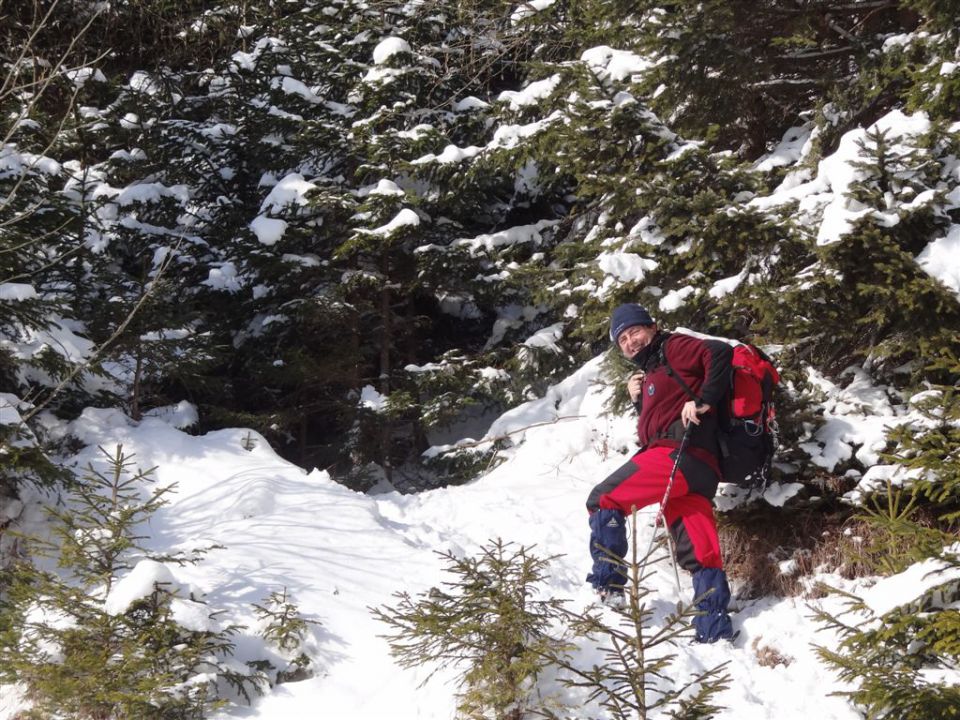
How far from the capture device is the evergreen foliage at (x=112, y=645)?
370 centimetres

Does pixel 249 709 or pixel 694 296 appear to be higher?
pixel 694 296

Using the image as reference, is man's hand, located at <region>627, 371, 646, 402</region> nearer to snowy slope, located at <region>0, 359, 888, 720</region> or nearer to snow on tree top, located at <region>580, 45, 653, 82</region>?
snowy slope, located at <region>0, 359, 888, 720</region>

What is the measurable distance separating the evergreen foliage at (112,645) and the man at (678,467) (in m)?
2.38

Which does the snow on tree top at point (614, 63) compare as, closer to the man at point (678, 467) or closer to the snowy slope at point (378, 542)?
the man at point (678, 467)

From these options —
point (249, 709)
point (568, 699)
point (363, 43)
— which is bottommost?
point (568, 699)

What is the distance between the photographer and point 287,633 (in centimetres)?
463

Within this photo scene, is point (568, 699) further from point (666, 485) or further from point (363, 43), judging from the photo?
point (363, 43)

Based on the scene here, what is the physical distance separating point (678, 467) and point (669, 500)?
0.26 metres

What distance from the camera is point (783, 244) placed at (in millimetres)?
5887

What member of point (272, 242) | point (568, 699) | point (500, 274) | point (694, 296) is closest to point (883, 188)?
point (694, 296)

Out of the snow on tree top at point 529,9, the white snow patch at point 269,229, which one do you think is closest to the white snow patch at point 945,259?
the snow on tree top at point 529,9

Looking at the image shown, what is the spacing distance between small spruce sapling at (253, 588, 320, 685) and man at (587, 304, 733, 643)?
1935mm

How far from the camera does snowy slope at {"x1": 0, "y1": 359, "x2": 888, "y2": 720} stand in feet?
13.8

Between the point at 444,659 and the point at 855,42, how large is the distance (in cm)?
626
